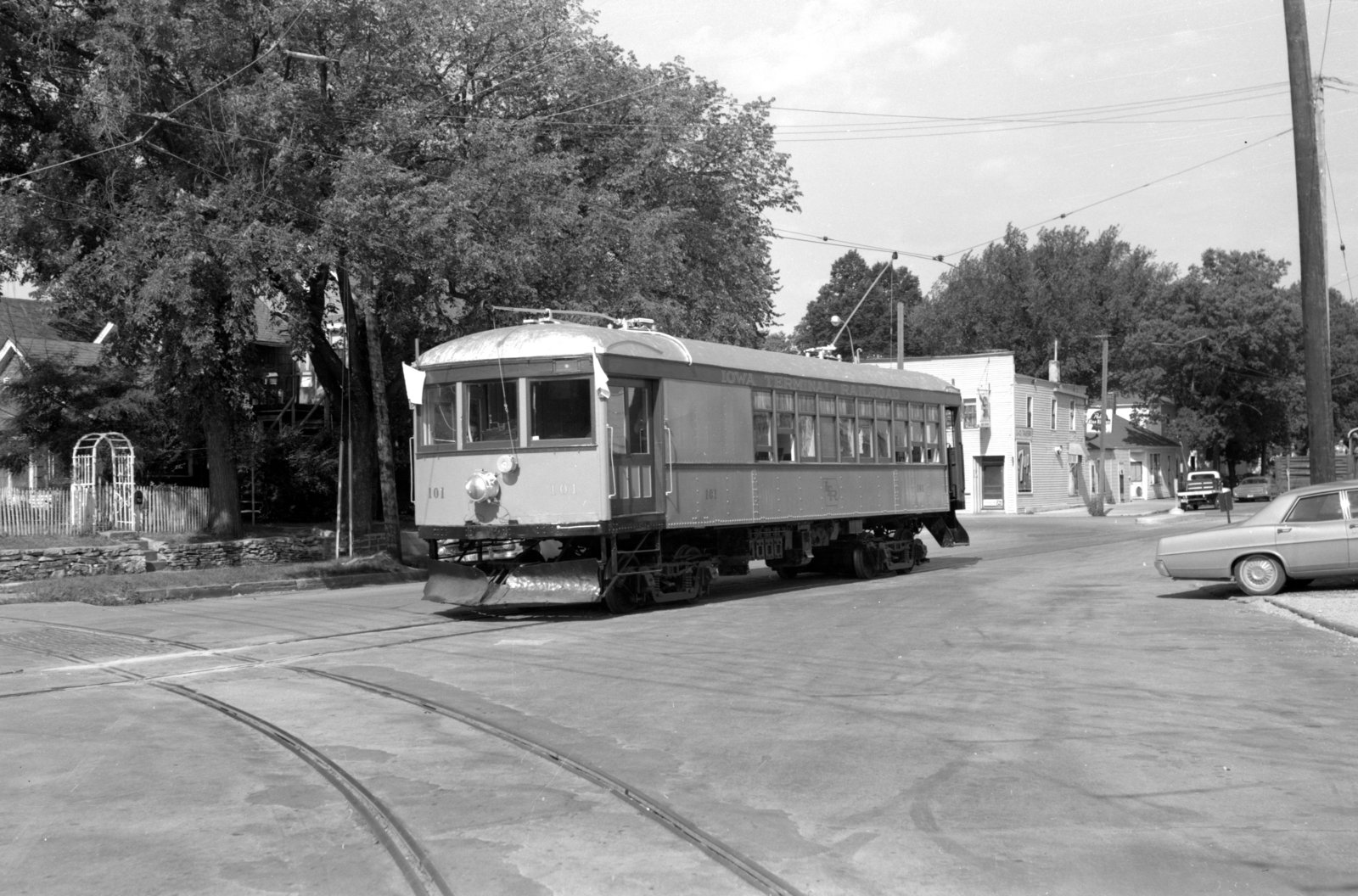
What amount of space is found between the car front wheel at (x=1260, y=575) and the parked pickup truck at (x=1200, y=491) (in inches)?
1669

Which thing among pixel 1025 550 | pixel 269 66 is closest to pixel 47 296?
pixel 269 66

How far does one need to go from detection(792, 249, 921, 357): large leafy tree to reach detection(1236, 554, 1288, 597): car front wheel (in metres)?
78.4

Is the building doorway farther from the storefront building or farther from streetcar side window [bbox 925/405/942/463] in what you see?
streetcar side window [bbox 925/405/942/463]

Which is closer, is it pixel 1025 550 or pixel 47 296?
pixel 47 296

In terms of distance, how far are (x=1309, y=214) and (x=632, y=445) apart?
10510 mm

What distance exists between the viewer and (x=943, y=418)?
25.1 m

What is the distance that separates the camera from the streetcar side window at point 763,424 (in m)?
18.9

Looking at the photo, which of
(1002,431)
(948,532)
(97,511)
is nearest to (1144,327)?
(1002,431)

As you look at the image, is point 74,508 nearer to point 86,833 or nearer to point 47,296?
point 47,296

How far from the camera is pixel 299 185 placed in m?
22.4

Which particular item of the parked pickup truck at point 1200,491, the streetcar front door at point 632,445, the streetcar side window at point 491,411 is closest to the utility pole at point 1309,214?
the streetcar front door at point 632,445

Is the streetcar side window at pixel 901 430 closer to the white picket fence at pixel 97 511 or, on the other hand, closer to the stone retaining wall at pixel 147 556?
the stone retaining wall at pixel 147 556

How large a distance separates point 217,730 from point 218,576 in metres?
14.1

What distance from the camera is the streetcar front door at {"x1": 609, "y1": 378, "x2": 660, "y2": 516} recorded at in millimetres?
16000
